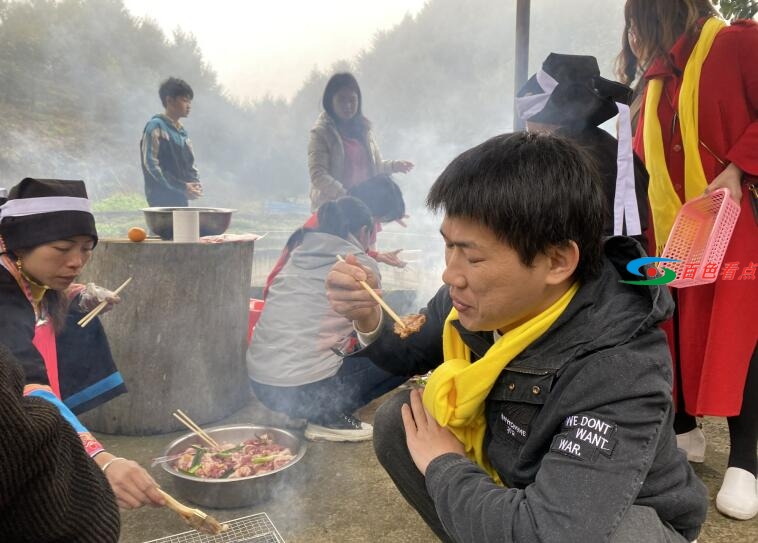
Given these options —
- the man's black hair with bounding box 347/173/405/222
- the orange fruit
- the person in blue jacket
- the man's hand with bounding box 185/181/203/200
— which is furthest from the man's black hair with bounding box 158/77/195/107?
the orange fruit

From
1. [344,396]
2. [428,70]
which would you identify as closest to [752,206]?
[344,396]

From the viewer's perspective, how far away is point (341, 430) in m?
3.60

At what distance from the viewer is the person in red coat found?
2656 millimetres

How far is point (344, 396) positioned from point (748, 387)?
2.37 meters

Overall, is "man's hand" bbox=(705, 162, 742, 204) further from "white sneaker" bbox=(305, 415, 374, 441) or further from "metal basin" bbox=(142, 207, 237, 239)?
"metal basin" bbox=(142, 207, 237, 239)

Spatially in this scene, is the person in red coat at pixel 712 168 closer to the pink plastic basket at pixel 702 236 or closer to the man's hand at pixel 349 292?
the pink plastic basket at pixel 702 236

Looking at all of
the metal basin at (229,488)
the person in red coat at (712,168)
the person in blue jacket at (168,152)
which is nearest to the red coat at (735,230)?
the person in red coat at (712,168)

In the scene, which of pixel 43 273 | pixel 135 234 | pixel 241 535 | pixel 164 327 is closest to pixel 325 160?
pixel 135 234

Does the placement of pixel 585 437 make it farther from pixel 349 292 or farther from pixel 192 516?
pixel 192 516

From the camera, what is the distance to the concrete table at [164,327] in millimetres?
3582

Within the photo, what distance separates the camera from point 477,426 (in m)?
1.80

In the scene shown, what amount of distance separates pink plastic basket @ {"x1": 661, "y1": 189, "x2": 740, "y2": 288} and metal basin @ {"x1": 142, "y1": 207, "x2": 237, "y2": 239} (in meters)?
3.01

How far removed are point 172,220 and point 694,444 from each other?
3.74 m

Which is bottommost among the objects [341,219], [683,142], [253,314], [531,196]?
[253,314]
